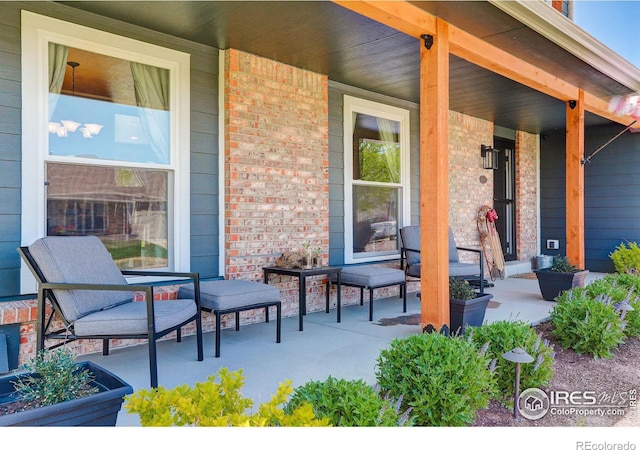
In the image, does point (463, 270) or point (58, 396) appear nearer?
point (58, 396)

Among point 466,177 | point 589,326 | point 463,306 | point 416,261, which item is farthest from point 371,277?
point 466,177

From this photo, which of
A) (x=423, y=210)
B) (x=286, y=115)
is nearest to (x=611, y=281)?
(x=423, y=210)

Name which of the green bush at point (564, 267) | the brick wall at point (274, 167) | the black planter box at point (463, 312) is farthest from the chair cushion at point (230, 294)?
the green bush at point (564, 267)

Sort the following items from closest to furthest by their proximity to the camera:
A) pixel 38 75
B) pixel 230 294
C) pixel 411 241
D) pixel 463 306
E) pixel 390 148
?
pixel 38 75 < pixel 230 294 < pixel 463 306 < pixel 411 241 < pixel 390 148

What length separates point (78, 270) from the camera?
9.66 feet

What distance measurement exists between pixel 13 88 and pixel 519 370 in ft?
11.9

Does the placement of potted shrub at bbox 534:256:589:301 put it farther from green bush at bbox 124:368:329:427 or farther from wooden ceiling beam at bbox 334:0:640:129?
green bush at bbox 124:368:329:427

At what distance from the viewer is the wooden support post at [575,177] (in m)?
5.65

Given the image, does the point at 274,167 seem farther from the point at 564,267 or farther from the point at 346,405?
the point at 564,267

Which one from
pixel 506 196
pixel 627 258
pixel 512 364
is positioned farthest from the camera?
pixel 506 196
